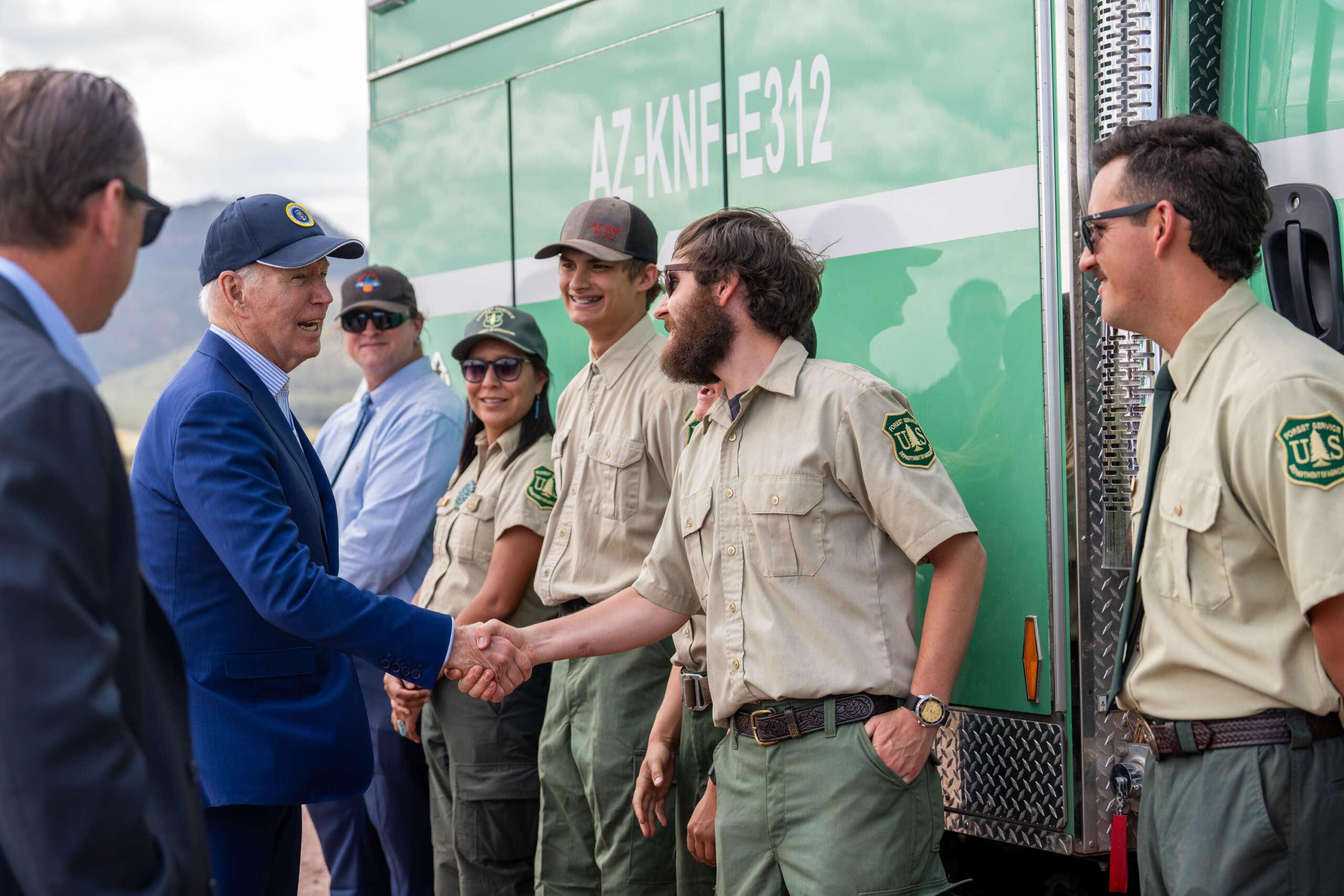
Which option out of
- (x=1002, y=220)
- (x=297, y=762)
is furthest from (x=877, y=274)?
(x=297, y=762)

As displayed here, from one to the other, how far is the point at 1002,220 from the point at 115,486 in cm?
201

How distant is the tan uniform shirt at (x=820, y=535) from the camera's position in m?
2.37

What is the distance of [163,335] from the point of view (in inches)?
1216

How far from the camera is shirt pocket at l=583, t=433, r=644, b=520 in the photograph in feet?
10.6

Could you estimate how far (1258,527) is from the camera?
72.9 inches

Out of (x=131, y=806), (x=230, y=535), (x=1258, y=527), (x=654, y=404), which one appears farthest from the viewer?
(x=654, y=404)

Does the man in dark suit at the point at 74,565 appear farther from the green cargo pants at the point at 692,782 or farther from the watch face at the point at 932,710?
the green cargo pants at the point at 692,782

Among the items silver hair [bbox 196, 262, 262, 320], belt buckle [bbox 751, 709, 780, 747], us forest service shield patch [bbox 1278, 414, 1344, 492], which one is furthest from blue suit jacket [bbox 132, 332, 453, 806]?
us forest service shield patch [bbox 1278, 414, 1344, 492]

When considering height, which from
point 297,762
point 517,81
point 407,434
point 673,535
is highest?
point 517,81

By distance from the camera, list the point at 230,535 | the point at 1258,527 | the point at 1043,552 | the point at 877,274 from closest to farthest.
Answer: the point at 1258,527, the point at 230,535, the point at 1043,552, the point at 877,274

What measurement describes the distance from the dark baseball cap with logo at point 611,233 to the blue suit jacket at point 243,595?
1127mm

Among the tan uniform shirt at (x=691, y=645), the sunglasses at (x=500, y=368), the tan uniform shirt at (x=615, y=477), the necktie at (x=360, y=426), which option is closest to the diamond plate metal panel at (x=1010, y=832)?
the tan uniform shirt at (x=691, y=645)

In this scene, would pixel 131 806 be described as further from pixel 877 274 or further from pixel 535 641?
pixel 877 274

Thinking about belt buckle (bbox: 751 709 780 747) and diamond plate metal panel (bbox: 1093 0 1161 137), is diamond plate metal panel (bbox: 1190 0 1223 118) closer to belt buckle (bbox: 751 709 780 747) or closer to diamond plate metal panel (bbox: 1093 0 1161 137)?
diamond plate metal panel (bbox: 1093 0 1161 137)
